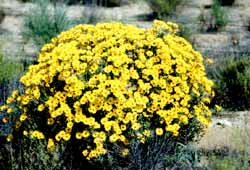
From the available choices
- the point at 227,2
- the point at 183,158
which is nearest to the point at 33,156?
the point at 183,158

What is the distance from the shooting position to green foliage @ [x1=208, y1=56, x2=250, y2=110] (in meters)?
8.48

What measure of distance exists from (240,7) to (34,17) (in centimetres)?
533

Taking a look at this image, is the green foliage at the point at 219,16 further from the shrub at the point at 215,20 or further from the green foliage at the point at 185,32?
the green foliage at the point at 185,32

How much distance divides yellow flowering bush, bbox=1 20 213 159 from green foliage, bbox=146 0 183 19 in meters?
7.57

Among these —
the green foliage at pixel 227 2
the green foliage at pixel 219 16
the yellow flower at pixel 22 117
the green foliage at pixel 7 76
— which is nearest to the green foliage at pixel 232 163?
the yellow flower at pixel 22 117

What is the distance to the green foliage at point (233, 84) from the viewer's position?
27.8ft

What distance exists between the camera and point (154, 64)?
5.89 m

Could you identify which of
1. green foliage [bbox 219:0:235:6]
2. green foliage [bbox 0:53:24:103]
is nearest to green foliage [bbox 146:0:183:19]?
green foliage [bbox 219:0:235:6]

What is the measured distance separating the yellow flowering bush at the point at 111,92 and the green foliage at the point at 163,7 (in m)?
7.57

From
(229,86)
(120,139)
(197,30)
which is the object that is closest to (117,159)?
(120,139)

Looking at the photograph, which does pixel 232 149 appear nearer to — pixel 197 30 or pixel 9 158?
pixel 9 158

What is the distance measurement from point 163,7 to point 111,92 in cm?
838

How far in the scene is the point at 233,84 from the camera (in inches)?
341

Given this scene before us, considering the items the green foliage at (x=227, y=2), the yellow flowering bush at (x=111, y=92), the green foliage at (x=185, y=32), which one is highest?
the yellow flowering bush at (x=111, y=92)
